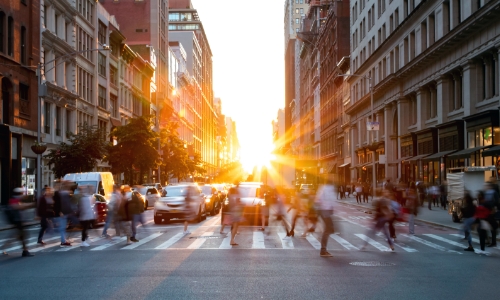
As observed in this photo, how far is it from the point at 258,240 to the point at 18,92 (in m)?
26.2

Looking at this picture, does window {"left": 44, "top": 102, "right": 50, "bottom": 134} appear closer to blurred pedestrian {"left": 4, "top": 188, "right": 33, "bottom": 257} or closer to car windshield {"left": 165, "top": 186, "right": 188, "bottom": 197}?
car windshield {"left": 165, "top": 186, "right": 188, "bottom": 197}

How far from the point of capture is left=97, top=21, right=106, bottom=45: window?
59000mm

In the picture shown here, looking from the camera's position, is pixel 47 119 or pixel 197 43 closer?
pixel 47 119

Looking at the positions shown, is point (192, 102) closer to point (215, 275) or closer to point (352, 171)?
point (352, 171)

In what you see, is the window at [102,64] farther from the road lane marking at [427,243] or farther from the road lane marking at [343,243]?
the road lane marking at [427,243]

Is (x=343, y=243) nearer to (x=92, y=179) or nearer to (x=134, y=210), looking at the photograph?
(x=134, y=210)

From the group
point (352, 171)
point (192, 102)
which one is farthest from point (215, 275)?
point (192, 102)

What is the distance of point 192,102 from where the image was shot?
127 meters

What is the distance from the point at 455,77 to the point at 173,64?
65.6 meters

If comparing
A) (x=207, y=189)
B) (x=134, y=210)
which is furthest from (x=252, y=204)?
(x=207, y=189)

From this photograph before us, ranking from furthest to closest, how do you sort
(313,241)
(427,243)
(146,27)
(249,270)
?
1. (146,27)
2. (313,241)
3. (427,243)
4. (249,270)

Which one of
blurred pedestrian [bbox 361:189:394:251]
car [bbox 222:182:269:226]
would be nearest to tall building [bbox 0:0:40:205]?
car [bbox 222:182:269:226]

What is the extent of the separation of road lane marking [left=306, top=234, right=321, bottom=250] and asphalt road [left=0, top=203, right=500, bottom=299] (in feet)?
0.09

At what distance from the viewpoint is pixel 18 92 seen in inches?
1590
